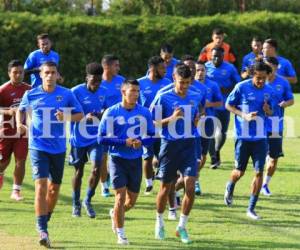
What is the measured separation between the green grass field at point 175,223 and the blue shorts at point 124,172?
0.71m

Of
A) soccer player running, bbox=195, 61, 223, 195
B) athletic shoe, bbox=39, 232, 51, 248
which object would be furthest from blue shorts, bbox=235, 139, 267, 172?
athletic shoe, bbox=39, 232, 51, 248

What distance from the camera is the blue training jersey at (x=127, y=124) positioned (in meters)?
10.3

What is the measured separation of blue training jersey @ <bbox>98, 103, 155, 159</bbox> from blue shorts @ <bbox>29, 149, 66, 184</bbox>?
65 centimetres

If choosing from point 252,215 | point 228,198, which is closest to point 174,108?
point 252,215

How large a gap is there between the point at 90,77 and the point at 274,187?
4350mm

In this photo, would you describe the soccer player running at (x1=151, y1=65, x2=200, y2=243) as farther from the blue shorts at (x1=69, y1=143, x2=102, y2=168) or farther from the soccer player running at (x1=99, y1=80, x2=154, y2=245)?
the blue shorts at (x1=69, y1=143, x2=102, y2=168)

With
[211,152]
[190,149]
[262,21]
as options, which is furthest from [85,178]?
[262,21]

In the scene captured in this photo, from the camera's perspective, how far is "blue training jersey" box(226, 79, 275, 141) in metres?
12.2

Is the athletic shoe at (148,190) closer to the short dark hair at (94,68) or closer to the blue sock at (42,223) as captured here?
the short dark hair at (94,68)

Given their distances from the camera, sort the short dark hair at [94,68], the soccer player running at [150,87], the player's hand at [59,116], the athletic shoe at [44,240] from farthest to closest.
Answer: the soccer player running at [150,87] → the short dark hair at [94,68] → the player's hand at [59,116] → the athletic shoe at [44,240]

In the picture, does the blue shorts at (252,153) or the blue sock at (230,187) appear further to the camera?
the blue sock at (230,187)

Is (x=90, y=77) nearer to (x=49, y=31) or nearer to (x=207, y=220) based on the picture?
(x=207, y=220)

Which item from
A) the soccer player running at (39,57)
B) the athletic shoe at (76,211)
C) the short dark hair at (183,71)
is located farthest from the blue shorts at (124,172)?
the soccer player running at (39,57)

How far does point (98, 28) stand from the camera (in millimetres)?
32406
